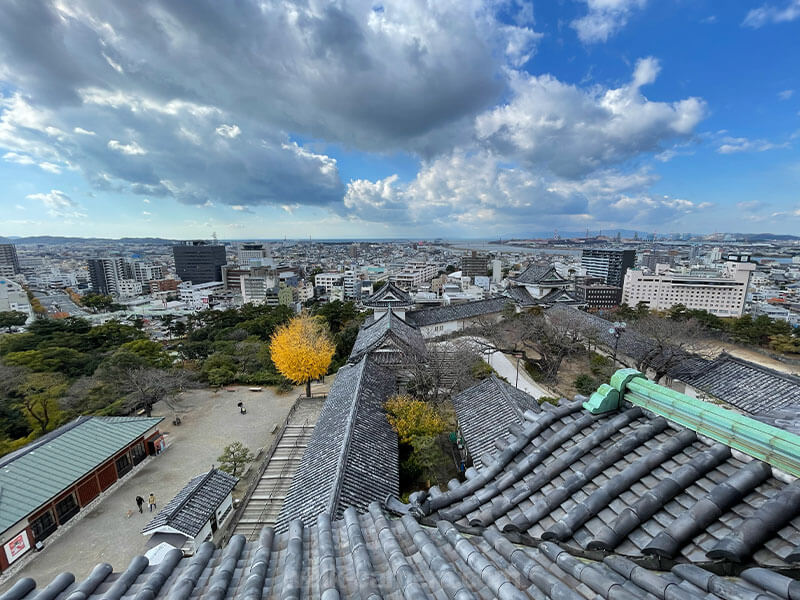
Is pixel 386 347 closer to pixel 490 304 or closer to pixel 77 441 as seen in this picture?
pixel 77 441

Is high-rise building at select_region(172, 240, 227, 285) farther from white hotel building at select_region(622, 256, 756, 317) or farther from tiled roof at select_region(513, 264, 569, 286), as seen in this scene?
white hotel building at select_region(622, 256, 756, 317)

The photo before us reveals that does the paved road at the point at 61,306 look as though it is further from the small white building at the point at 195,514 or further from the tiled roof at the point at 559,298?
the tiled roof at the point at 559,298

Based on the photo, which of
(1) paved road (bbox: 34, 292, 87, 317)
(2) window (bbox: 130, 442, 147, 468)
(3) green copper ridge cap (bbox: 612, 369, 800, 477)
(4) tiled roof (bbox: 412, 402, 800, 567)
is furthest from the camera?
(1) paved road (bbox: 34, 292, 87, 317)

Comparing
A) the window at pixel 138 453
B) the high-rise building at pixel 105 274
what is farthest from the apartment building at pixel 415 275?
the high-rise building at pixel 105 274

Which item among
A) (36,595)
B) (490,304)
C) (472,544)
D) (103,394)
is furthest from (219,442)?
(490,304)

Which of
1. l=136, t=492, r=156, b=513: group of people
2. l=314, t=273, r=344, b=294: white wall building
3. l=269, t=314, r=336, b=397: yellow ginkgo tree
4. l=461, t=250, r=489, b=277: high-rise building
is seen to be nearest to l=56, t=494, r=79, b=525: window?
l=136, t=492, r=156, b=513: group of people

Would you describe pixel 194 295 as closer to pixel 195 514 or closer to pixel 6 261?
pixel 6 261

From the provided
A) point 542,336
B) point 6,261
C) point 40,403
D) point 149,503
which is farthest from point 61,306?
point 542,336
